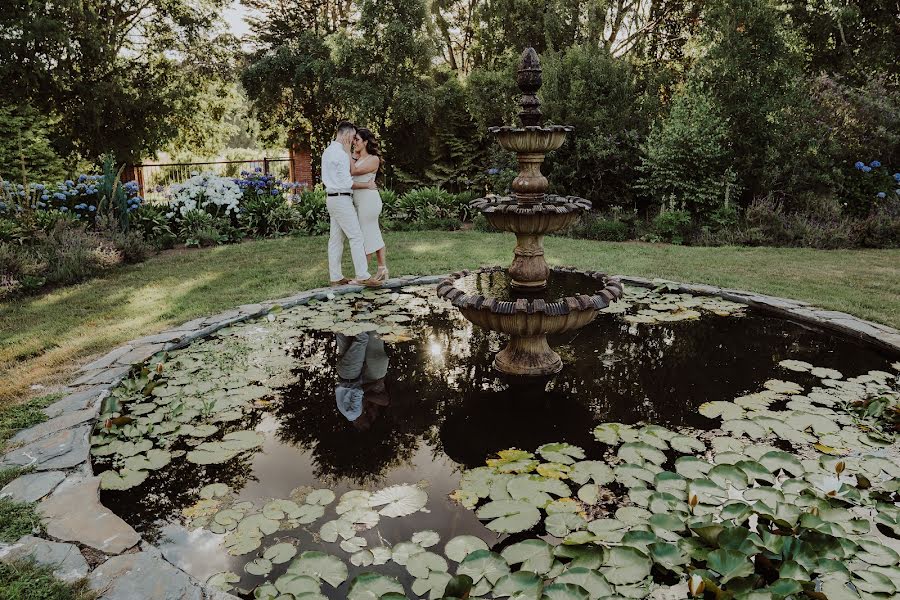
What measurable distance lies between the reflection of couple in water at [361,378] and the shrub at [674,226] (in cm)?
599

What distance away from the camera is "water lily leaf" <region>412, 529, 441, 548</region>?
233 centimetres

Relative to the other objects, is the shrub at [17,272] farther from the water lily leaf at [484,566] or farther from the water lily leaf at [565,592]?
the water lily leaf at [565,592]

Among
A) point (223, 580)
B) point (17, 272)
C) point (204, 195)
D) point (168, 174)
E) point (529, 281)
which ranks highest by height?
point (168, 174)

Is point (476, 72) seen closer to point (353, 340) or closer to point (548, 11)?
point (548, 11)

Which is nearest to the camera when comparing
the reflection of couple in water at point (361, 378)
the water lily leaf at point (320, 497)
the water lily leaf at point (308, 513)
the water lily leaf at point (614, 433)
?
the water lily leaf at point (308, 513)

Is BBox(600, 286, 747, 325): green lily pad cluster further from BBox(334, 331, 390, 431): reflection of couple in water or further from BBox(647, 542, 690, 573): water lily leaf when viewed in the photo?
BBox(647, 542, 690, 573): water lily leaf

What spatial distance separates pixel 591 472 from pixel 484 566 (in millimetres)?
844

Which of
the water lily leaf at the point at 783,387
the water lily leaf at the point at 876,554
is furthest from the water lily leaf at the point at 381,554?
the water lily leaf at the point at 783,387

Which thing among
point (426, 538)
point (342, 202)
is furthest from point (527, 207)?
point (342, 202)

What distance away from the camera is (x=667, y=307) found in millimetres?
5383

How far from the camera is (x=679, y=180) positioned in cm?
942

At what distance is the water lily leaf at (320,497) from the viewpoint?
260cm

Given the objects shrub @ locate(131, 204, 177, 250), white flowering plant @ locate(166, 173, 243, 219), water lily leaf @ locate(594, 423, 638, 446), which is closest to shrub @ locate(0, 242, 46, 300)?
shrub @ locate(131, 204, 177, 250)

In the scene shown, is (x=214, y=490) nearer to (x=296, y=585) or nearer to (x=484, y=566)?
(x=296, y=585)
